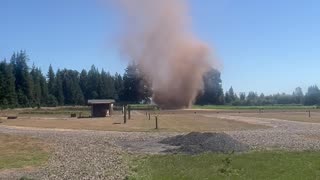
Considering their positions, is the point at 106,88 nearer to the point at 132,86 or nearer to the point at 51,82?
the point at 51,82

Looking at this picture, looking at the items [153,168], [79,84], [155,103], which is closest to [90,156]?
[153,168]

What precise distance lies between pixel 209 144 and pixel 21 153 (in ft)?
40.5

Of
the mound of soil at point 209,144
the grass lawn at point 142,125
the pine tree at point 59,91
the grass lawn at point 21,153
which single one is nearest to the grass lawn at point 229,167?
the mound of soil at point 209,144

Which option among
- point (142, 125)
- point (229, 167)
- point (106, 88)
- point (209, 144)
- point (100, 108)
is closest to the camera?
point (229, 167)

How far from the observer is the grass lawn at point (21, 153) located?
27.3 meters

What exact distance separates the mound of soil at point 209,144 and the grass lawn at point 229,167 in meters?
3.28

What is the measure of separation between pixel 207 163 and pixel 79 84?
178201 millimetres

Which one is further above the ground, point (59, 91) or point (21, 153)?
point (59, 91)

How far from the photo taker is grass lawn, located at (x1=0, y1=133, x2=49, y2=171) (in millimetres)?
27319

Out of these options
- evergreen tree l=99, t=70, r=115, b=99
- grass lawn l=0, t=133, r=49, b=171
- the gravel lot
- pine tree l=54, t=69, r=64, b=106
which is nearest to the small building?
the gravel lot

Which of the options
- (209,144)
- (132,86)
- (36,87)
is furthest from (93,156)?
(36,87)

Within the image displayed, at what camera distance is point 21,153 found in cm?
3250

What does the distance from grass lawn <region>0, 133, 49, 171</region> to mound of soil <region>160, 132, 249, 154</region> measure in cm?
881

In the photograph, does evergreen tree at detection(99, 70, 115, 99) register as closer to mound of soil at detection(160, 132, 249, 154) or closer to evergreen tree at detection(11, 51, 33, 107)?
evergreen tree at detection(11, 51, 33, 107)
